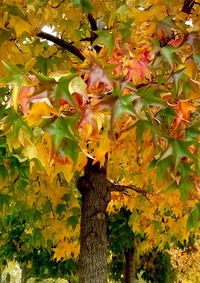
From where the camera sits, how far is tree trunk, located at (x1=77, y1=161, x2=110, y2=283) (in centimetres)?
490

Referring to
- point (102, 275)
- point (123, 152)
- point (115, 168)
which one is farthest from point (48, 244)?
point (123, 152)

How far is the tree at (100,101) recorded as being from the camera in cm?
225

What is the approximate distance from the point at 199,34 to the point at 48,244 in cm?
461

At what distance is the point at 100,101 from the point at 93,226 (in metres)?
2.84

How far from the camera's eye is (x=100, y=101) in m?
2.33

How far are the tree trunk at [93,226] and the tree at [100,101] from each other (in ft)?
0.03

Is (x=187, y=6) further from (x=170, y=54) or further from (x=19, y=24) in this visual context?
(x=19, y=24)

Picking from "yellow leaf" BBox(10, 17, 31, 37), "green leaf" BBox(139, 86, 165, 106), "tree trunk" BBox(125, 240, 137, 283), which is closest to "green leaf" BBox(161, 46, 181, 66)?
"green leaf" BBox(139, 86, 165, 106)

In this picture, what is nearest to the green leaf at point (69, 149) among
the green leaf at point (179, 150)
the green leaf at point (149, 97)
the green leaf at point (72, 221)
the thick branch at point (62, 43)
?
the green leaf at point (149, 97)

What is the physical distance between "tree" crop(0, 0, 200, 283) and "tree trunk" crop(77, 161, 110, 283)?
10 mm

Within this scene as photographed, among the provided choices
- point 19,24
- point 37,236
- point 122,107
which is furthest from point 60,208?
point 122,107

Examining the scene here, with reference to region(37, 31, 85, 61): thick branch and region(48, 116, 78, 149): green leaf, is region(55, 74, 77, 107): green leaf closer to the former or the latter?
region(48, 116, 78, 149): green leaf

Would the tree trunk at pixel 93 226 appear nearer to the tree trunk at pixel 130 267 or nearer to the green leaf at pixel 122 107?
the green leaf at pixel 122 107

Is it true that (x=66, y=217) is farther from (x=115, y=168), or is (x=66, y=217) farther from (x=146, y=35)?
(x=146, y=35)
